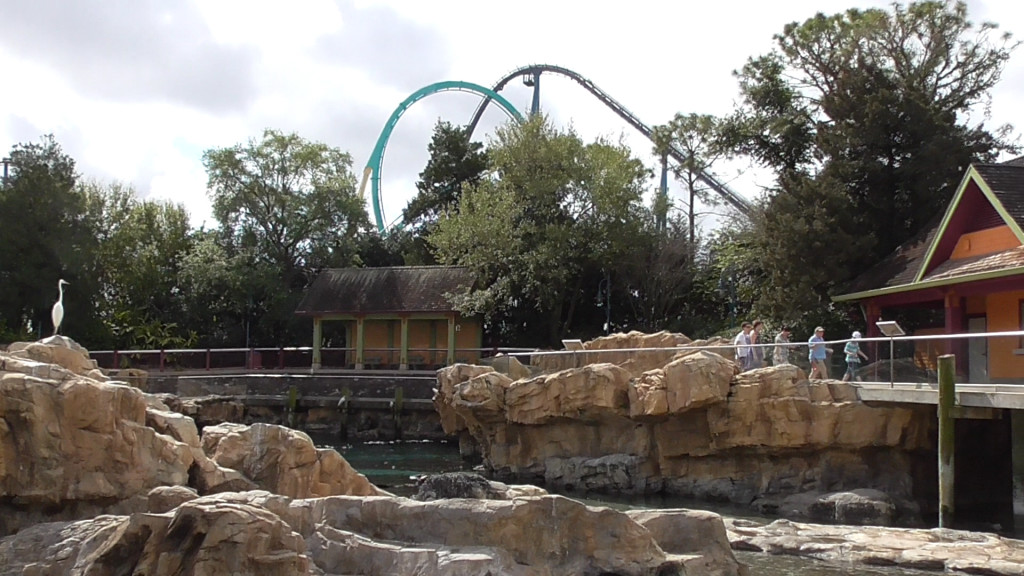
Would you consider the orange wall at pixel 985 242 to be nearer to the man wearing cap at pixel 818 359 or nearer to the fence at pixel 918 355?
the fence at pixel 918 355

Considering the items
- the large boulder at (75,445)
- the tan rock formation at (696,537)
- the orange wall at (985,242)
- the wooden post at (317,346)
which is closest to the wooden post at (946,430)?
the orange wall at (985,242)

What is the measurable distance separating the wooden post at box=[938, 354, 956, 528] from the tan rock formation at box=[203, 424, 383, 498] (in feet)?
32.4

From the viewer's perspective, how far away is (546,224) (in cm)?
3953

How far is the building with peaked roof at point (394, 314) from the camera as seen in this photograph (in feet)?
135

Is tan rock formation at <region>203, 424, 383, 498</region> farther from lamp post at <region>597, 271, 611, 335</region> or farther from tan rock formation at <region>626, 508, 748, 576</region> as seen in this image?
lamp post at <region>597, 271, 611, 335</region>

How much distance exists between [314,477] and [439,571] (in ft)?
17.2

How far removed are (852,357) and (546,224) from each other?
2061cm

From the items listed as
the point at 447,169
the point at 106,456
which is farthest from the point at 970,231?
the point at 447,169

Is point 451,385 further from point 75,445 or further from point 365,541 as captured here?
point 365,541

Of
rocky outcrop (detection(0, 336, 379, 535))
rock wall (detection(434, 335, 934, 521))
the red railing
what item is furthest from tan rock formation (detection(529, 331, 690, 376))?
the red railing

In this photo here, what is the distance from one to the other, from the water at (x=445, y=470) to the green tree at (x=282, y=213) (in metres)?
16.7

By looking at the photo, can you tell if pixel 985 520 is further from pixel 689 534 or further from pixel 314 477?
pixel 314 477

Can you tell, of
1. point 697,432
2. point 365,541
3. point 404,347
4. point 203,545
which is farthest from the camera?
point 404,347

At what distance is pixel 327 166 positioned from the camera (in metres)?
50.6
